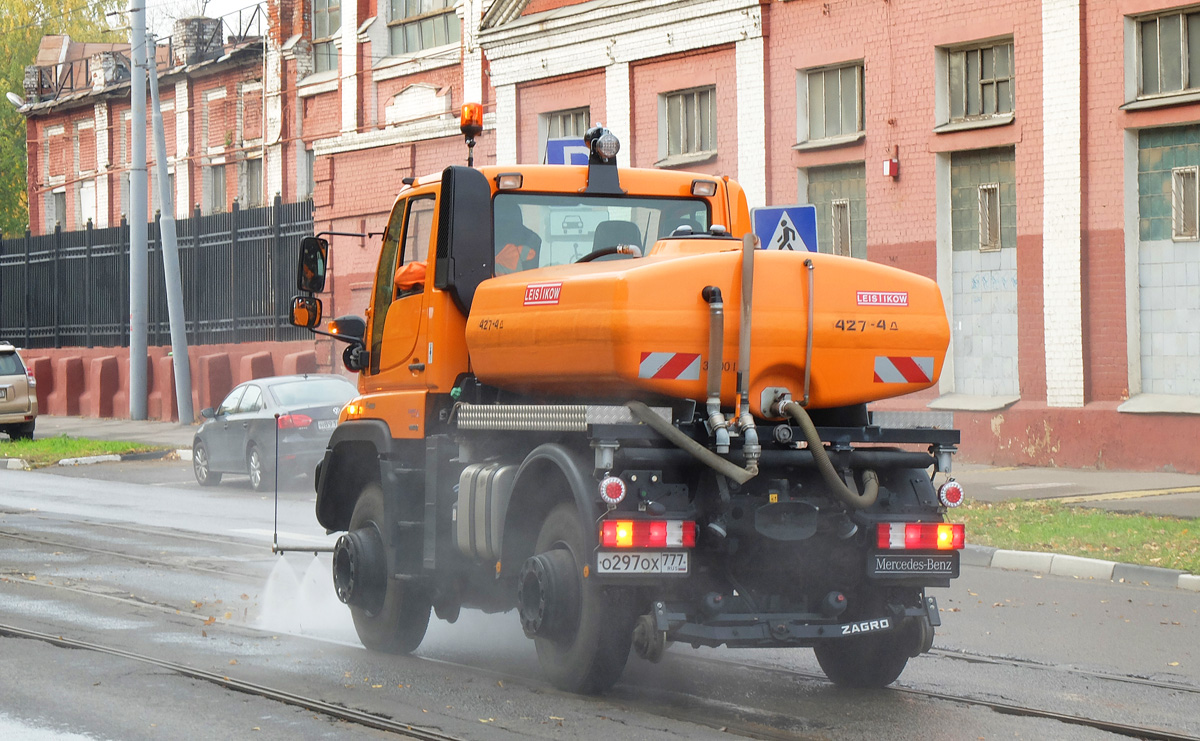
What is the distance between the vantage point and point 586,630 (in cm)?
683

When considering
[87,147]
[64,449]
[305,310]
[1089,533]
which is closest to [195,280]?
[64,449]

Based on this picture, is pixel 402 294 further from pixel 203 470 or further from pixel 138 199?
pixel 138 199

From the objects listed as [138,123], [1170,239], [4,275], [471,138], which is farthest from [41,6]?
[471,138]

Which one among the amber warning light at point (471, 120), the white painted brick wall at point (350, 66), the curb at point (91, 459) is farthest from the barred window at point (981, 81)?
the white painted brick wall at point (350, 66)

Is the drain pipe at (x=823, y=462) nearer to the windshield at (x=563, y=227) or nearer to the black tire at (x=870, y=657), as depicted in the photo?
the black tire at (x=870, y=657)

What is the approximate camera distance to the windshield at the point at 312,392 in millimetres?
19609

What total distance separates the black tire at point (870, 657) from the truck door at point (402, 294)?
2.60 meters

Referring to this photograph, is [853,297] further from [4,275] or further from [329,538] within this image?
[4,275]

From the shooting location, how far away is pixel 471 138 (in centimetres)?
913

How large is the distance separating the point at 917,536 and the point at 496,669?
234cm

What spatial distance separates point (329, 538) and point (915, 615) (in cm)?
784

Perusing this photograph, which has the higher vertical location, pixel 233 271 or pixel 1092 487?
pixel 233 271

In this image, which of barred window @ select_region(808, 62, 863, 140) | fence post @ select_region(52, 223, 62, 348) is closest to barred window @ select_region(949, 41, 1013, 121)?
barred window @ select_region(808, 62, 863, 140)

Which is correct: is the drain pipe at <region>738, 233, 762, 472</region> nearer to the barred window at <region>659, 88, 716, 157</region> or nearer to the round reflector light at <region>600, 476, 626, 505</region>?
the round reflector light at <region>600, 476, 626, 505</region>
